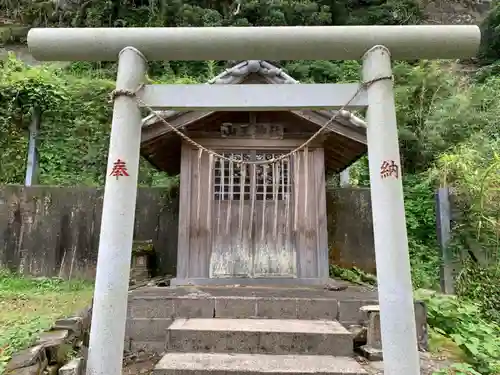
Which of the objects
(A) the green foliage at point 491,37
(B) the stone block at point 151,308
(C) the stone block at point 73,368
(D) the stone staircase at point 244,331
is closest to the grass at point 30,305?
(C) the stone block at point 73,368

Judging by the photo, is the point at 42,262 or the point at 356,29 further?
the point at 42,262

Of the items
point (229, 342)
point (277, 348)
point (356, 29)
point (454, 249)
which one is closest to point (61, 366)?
point (229, 342)

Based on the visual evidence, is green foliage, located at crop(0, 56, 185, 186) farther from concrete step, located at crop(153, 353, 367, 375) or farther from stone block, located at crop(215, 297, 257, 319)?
concrete step, located at crop(153, 353, 367, 375)

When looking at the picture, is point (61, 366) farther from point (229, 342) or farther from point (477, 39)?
point (477, 39)

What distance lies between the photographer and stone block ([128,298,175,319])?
5.46 meters

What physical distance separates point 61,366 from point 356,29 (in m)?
4.19

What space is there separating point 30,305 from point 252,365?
423 centimetres

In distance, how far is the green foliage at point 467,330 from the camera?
452 centimetres

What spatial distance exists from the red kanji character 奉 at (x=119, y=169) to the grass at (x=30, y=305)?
178 centimetres

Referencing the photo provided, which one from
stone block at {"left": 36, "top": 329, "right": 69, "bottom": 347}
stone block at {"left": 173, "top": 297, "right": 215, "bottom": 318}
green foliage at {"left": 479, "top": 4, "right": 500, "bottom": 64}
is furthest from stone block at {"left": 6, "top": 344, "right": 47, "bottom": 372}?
green foliage at {"left": 479, "top": 4, "right": 500, "bottom": 64}

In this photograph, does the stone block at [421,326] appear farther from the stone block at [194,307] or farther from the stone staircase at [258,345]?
the stone block at [194,307]

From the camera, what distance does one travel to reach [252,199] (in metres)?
7.70

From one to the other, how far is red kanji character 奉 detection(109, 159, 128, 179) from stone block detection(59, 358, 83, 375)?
1777 mm

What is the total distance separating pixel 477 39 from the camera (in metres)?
3.72
